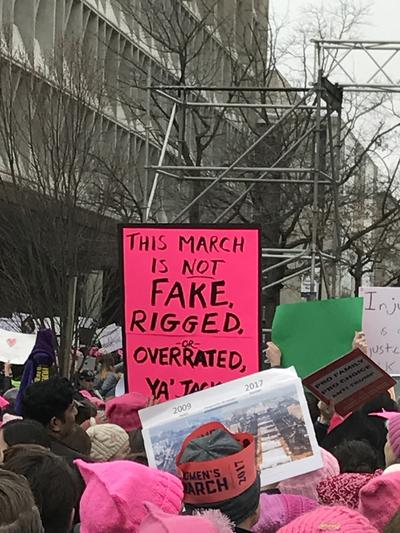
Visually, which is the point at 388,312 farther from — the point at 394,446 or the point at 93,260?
the point at 93,260

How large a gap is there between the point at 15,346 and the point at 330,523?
8393mm

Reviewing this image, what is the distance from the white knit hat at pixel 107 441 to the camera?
5.66m

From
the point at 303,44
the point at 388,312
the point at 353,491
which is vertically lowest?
the point at 353,491

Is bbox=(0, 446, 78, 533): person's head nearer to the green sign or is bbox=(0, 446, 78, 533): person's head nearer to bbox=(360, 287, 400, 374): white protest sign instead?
the green sign

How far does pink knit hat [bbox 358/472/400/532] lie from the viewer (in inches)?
144

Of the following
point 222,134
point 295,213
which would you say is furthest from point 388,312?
point 222,134

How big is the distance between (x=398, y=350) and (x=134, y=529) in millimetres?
4264

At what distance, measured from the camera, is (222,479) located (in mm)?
3562

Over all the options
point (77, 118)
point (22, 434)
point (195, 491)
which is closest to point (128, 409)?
point (22, 434)

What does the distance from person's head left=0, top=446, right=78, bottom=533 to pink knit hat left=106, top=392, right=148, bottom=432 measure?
6.90ft

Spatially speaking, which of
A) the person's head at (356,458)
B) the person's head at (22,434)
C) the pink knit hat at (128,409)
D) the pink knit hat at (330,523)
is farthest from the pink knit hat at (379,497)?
the pink knit hat at (128,409)

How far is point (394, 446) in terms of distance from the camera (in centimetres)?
464

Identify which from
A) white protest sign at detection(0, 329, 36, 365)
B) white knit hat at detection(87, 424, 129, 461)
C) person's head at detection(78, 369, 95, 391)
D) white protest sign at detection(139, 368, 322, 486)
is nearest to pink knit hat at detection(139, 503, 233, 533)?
white protest sign at detection(139, 368, 322, 486)

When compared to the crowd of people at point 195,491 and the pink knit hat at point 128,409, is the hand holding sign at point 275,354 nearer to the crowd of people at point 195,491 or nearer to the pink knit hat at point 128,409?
the pink knit hat at point 128,409
